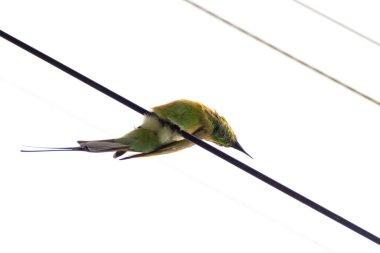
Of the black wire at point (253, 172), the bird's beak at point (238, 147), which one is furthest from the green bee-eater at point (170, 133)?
the black wire at point (253, 172)

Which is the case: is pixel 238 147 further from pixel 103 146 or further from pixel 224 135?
pixel 103 146

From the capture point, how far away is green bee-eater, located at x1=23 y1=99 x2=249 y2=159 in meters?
2.40

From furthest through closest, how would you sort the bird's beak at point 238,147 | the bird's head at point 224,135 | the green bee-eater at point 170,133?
1. the bird's beak at point 238,147
2. the bird's head at point 224,135
3. the green bee-eater at point 170,133

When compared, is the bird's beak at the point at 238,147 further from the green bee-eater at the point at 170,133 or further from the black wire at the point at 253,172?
the black wire at the point at 253,172

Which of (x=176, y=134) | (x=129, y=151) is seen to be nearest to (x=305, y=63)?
(x=176, y=134)

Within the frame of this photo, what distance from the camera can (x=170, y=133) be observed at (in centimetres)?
264

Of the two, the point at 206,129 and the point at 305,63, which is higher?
the point at 305,63

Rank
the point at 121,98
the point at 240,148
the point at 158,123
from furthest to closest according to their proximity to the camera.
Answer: the point at 240,148
the point at 158,123
the point at 121,98

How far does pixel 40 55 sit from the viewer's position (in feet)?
5.85

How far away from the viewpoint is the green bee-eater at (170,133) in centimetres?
240

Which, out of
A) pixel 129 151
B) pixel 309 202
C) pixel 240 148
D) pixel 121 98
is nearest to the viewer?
pixel 309 202

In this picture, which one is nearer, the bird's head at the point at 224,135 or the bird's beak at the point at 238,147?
the bird's head at the point at 224,135

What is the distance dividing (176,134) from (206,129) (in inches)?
12.5

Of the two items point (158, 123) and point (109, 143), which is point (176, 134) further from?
point (109, 143)
